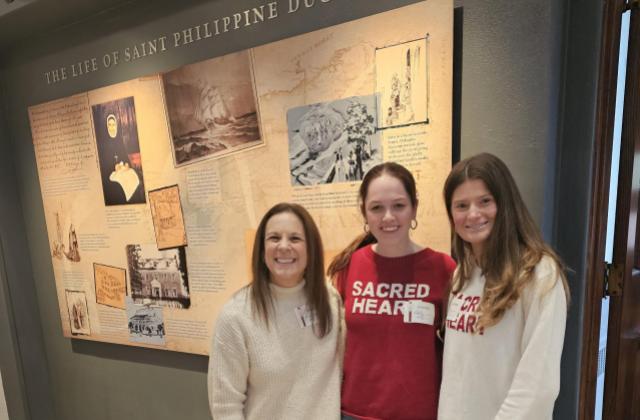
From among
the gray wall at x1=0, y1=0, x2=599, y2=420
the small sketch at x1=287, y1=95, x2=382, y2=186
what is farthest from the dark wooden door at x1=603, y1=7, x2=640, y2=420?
the small sketch at x1=287, y1=95, x2=382, y2=186

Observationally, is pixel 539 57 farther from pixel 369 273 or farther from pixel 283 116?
pixel 283 116

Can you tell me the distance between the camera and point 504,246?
1.02 m

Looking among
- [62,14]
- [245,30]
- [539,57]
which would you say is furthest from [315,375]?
[62,14]

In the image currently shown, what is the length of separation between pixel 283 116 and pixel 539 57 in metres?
1.01

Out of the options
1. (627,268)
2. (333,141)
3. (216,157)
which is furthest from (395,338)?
(216,157)

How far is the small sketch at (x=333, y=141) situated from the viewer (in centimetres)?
156

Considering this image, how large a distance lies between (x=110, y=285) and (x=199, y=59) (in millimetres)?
1496

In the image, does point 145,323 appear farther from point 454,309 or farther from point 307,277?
point 454,309

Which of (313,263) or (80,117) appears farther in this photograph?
(80,117)

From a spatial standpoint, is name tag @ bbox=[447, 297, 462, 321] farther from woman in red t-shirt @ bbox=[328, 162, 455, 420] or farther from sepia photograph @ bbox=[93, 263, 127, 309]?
sepia photograph @ bbox=[93, 263, 127, 309]

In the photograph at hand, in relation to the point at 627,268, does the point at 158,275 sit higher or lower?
lower

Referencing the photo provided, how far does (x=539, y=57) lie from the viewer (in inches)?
48.6

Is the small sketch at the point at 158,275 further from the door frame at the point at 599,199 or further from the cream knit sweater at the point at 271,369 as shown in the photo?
the door frame at the point at 599,199

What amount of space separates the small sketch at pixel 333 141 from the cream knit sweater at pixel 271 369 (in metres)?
0.65
